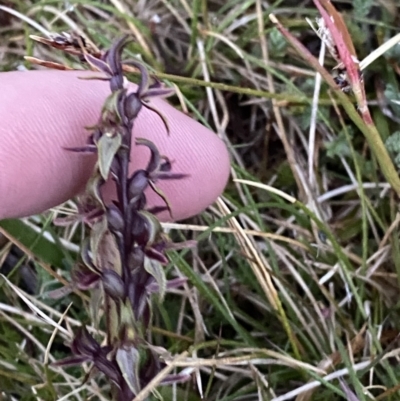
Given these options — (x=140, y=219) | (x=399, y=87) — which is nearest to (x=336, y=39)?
(x=140, y=219)

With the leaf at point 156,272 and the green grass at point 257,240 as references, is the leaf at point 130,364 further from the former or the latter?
the green grass at point 257,240

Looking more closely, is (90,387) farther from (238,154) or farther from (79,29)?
(79,29)

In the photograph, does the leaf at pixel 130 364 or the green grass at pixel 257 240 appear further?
the green grass at pixel 257 240

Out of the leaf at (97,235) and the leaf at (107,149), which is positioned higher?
the leaf at (107,149)

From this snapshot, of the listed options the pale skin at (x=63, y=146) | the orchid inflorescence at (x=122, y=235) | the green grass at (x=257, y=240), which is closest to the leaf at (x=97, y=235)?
the orchid inflorescence at (x=122, y=235)

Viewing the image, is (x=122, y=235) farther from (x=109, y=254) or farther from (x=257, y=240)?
(x=257, y=240)

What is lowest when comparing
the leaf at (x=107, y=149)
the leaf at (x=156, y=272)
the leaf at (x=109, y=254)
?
the leaf at (x=156, y=272)

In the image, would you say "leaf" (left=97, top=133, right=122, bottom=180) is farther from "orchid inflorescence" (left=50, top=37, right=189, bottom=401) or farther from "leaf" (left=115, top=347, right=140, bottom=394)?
"leaf" (left=115, top=347, right=140, bottom=394)
